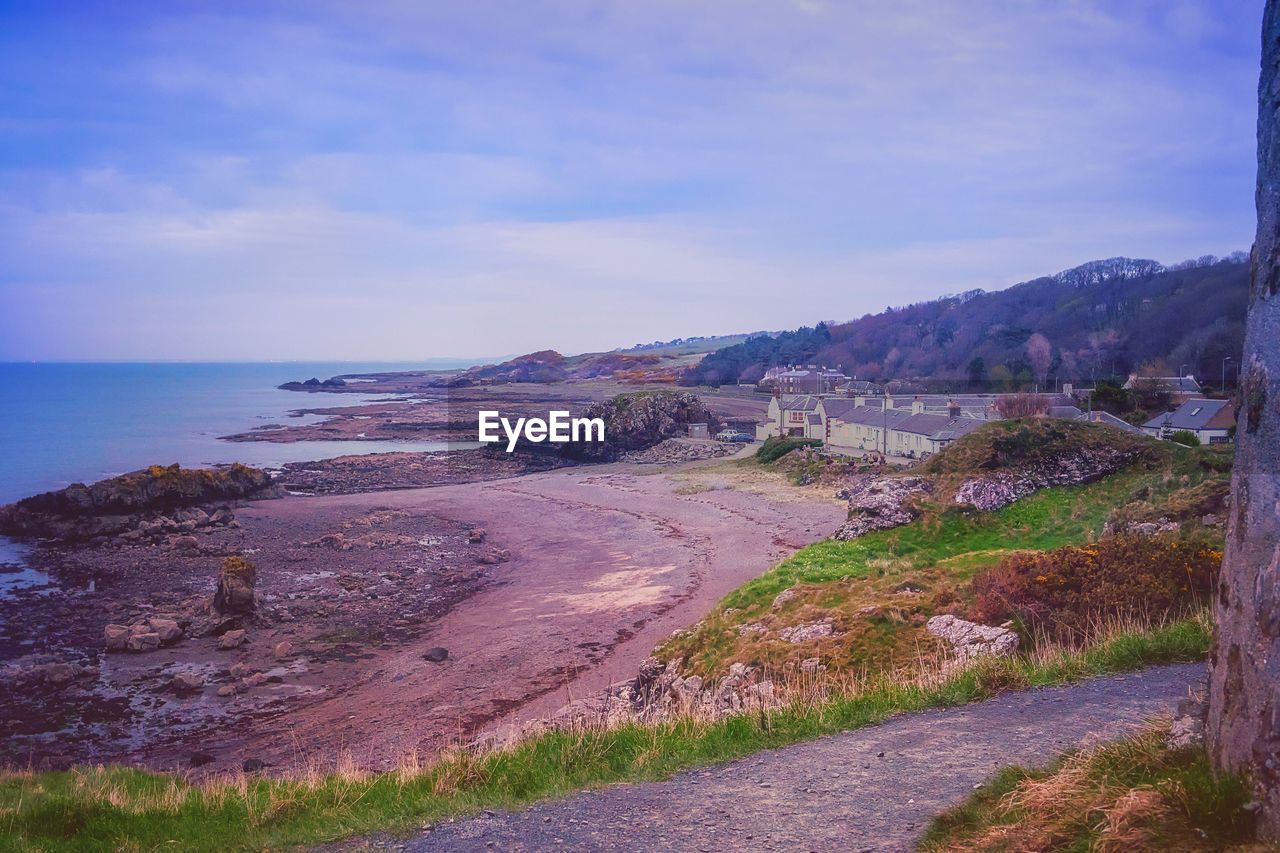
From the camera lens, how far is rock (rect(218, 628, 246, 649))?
21.3 m

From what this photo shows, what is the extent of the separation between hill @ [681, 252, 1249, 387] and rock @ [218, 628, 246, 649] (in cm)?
7044

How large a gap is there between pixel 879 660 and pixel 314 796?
24.1ft

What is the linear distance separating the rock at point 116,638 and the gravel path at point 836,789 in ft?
63.6

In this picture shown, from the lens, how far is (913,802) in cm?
576

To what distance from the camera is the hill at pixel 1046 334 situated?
83.5 meters

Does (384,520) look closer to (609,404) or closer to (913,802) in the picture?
(913,802)

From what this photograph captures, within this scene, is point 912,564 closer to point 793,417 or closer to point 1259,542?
point 1259,542

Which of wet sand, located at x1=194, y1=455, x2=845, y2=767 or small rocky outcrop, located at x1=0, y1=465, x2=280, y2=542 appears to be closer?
wet sand, located at x1=194, y1=455, x2=845, y2=767

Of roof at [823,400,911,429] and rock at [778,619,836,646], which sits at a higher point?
roof at [823,400,911,429]

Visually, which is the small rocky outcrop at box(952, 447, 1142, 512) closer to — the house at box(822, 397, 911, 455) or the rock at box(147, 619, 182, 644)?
the rock at box(147, 619, 182, 644)

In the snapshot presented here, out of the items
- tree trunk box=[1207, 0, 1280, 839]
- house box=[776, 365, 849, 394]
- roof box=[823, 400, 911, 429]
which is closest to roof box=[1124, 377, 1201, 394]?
roof box=[823, 400, 911, 429]


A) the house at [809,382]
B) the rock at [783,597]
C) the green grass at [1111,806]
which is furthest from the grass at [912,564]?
the house at [809,382]

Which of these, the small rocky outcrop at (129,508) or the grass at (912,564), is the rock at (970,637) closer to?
the grass at (912,564)

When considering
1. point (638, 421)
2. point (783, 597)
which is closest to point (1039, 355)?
point (638, 421)
